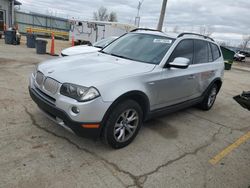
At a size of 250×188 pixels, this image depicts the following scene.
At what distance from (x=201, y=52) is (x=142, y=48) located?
5.28ft

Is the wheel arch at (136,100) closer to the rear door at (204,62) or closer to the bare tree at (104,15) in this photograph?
the rear door at (204,62)

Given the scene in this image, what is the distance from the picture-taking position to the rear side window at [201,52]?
4.62 m

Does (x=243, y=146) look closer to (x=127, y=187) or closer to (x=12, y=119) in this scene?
(x=127, y=187)

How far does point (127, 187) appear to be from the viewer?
2.59 metres

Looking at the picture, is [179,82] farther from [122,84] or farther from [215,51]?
[215,51]

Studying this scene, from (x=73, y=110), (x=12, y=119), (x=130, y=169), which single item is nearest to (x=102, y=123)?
(x=73, y=110)

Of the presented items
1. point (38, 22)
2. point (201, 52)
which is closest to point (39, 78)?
point (201, 52)

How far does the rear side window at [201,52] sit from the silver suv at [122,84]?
0.05ft

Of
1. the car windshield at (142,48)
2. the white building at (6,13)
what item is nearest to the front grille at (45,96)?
the car windshield at (142,48)

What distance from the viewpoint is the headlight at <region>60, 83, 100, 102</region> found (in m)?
2.74

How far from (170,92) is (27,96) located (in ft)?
10.9

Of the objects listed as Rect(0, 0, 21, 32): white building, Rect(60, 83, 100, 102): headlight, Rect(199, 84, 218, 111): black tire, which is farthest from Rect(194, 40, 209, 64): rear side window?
Rect(0, 0, 21, 32): white building

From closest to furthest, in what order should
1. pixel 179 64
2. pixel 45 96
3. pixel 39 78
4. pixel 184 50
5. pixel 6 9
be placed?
pixel 45 96, pixel 39 78, pixel 179 64, pixel 184 50, pixel 6 9

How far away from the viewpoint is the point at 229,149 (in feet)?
12.6
